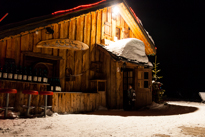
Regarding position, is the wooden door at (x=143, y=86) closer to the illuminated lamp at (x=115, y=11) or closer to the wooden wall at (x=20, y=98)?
the illuminated lamp at (x=115, y=11)

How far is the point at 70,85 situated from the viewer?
341 inches

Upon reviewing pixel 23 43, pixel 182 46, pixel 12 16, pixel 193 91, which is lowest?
pixel 193 91

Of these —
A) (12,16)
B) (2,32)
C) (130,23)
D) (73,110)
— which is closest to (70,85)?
(73,110)

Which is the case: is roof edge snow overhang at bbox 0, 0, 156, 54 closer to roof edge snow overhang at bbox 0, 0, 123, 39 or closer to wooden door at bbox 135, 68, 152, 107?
roof edge snow overhang at bbox 0, 0, 123, 39

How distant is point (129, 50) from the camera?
370 inches

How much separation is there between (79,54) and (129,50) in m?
2.60

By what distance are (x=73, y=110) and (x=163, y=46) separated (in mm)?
26030

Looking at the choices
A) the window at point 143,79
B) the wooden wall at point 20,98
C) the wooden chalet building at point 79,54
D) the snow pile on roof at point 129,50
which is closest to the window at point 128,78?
the wooden chalet building at point 79,54

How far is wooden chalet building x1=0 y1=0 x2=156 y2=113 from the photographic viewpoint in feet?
23.3

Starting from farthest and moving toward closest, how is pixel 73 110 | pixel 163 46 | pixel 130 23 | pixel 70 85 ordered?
pixel 163 46 → pixel 130 23 → pixel 70 85 → pixel 73 110

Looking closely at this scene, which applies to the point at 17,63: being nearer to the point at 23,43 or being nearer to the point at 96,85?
the point at 23,43

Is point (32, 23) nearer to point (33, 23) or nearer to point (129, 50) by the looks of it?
point (33, 23)

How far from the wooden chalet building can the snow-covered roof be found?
0.40 feet

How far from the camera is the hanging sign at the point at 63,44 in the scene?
7.84m
